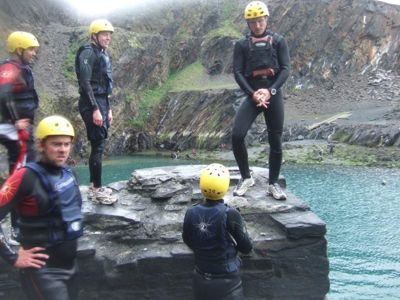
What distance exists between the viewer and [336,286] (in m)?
8.86

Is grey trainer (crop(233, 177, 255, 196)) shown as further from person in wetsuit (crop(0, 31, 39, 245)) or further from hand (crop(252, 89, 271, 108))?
person in wetsuit (crop(0, 31, 39, 245))

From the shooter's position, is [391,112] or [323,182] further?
[391,112]

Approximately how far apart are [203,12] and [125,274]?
6492 centimetres

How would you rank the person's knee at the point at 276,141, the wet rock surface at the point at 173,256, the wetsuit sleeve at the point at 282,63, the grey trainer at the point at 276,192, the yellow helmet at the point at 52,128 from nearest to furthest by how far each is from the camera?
the yellow helmet at the point at 52,128 < the wet rock surface at the point at 173,256 < the wetsuit sleeve at the point at 282,63 < the person's knee at the point at 276,141 < the grey trainer at the point at 276,192

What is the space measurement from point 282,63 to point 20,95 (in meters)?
4.23

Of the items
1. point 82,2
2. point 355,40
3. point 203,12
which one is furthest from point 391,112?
point 82,2

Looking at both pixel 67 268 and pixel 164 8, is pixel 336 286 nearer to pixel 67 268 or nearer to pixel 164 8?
pixel 67 268

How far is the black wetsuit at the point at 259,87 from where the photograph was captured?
8.10m

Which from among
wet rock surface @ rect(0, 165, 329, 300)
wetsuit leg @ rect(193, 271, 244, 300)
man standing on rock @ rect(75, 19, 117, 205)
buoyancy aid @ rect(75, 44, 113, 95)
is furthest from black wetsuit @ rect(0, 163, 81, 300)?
buoyancy aid @ rect(75, 44, 113, 95)

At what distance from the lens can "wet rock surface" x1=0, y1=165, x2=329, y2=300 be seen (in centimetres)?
738

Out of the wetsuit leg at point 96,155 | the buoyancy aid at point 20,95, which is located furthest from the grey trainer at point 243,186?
the buoyancy aid at point 20,95

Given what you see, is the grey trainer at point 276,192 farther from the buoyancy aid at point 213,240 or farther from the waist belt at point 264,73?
the buoyancy aid at point 213,240

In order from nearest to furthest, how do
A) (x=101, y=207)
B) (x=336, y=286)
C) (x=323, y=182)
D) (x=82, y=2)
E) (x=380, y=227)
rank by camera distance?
(x=101, y=207) < (x=336, y=286) < (x=380, y=227) < (x=323, y=182) < (x=82, y=2)

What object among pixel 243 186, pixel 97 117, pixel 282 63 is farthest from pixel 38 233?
pixel 282 63
